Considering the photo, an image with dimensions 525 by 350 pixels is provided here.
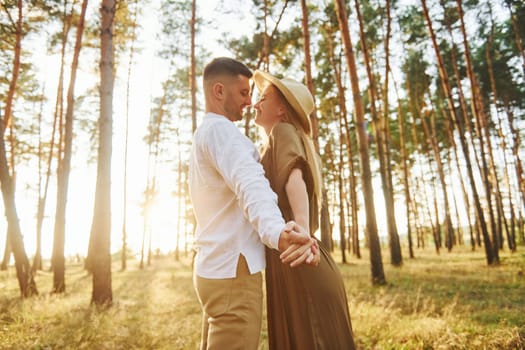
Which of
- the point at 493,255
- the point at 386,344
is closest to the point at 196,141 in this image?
the point at 386,344

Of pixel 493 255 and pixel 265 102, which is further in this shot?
pixel 493 255

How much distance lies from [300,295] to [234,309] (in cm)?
38

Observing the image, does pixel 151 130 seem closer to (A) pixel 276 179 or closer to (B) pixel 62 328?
(B) pixel 62 328

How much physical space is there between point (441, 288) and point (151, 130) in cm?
2117

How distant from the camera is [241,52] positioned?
15867 millimetres

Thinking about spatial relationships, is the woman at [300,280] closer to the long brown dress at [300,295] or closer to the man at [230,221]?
the long brown dress at [300,295]

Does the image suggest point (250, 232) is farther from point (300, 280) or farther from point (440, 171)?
point (440, 171)

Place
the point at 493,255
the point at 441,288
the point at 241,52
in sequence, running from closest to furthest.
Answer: the point at 441,288, the point at 493,255, the point at 241,52

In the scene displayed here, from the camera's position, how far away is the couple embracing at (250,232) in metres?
1.56

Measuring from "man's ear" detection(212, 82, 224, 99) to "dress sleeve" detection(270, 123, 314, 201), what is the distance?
391 millimetres

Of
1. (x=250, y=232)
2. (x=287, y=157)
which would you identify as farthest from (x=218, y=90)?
(x=250, y=232)

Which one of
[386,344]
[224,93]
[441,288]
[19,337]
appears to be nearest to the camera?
[224,93]

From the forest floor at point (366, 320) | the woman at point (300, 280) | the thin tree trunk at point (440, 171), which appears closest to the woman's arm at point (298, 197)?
the woman at point (300, 280)

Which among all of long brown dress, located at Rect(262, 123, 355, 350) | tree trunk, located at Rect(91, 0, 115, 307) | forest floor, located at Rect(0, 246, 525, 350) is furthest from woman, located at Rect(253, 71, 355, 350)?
tree trunk, located at Rect(91, 0, 115, 307)
